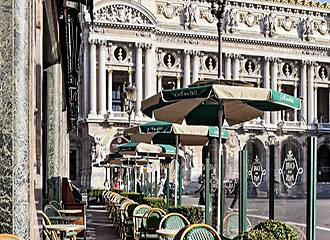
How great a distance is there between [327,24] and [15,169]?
6575 cm

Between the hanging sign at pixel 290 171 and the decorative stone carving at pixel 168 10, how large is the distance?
5113 centimetres

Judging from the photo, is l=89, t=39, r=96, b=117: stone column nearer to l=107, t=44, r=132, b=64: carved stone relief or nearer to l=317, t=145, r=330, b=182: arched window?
l=107, t=44, r=132, b=64: carved stone relief

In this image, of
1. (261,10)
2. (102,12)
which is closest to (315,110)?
(261,10)

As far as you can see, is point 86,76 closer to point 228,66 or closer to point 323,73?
point 228,66

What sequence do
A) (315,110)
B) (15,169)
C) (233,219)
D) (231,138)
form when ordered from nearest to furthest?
1. (15,169)
2. (233,219)
3. (231,138)
4. (315,110)

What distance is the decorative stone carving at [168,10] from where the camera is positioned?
2259 inches

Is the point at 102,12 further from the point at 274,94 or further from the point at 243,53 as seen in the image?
the point at 274,94

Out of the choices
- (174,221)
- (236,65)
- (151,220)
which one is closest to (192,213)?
(151,220)

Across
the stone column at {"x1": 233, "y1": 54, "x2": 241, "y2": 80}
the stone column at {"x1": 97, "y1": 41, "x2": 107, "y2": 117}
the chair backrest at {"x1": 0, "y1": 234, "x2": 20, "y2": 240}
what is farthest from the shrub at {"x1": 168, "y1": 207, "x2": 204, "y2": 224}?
the stone column at {"x1": 233, "y1": 54, "x2": 241, "y2": 80}

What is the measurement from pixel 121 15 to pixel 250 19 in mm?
15359

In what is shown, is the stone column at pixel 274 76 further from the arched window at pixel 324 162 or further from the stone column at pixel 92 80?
the stone column at pixel 92 80

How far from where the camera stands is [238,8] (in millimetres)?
60812

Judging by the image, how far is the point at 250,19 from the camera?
6119 centimetres

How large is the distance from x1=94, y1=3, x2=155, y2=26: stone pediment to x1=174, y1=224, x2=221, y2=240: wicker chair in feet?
158
